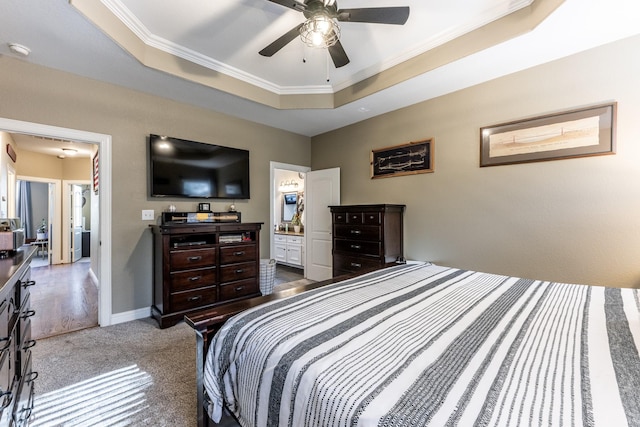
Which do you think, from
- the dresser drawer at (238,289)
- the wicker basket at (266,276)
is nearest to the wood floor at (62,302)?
the dresser drawer at (238,289)

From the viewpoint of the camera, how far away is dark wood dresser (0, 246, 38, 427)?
2.98 feet

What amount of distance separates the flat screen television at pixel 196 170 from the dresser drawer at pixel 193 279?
1.03 meters

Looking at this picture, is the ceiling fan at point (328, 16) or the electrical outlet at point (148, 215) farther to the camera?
the electrical outlet at point (148, 215)

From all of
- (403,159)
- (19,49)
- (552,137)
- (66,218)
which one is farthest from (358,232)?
(66,218)

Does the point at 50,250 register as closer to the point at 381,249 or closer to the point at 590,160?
the point at 381,249

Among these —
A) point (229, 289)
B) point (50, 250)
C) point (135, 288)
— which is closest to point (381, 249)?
point (229, 289)

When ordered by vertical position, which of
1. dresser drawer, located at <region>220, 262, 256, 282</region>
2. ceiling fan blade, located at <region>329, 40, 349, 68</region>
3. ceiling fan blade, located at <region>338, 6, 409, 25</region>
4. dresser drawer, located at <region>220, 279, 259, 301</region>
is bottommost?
dresser drawer, located at <region>220, 279, 259, 301</region>

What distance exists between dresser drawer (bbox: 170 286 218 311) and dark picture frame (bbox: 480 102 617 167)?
3.40 metres

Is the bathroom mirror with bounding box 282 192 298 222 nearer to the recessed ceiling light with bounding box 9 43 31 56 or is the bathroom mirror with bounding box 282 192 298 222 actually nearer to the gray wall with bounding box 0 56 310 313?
the gray wall with bounding box 0 56 310 313

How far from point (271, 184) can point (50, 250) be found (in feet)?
19.5

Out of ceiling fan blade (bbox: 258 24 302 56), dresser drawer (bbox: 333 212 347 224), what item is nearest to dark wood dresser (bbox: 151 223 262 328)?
dresser drawer (bbox: 333 212 347 224)

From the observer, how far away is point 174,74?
8.96ft

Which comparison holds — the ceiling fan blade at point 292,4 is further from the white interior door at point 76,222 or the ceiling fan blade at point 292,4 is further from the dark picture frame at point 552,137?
the white interior door at point 76,222

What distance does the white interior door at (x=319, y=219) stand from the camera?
14.4ft
